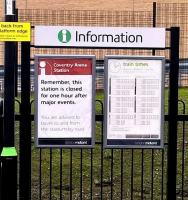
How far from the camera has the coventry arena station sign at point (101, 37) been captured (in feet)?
19.8

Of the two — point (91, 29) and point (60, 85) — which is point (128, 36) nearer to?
point (91, 29)

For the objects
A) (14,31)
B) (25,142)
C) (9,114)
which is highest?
(14,31)

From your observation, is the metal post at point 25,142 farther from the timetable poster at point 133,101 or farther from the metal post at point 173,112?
the metal post at point 173,112

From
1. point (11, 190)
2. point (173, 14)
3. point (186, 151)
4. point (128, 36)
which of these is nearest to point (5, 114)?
point (11, 190)

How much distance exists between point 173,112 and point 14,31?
6.59 ft

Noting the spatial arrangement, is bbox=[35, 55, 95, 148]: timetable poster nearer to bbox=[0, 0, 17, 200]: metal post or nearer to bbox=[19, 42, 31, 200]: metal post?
bbox=[19, 42, 31, 200]: metal post

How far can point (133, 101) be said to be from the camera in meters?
6.18

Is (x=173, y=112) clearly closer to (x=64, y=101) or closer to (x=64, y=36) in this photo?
(x=64, y=101)

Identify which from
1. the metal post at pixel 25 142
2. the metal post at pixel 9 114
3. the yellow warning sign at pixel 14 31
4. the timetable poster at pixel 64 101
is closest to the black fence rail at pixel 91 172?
the metal post at pixel 25 142

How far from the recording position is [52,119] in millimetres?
6133

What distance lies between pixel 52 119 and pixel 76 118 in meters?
0.25

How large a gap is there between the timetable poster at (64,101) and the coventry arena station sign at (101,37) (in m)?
0.16

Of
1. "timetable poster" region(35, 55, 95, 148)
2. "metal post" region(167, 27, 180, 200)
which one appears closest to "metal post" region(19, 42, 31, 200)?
"timetable poster" region(35, 55, 95, 148)

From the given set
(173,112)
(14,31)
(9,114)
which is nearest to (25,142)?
(9,114)
